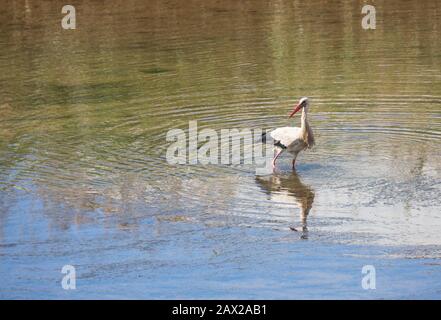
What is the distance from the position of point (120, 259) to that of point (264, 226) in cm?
199

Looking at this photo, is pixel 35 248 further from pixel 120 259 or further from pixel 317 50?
pixel 317 50

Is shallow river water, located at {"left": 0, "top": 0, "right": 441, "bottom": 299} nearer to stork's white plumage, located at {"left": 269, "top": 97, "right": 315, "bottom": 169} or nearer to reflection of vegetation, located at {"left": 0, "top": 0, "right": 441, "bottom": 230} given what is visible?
reflection of vegetation, located at {"left": 0, "top": 0, "right": 441, "bottom": 230}

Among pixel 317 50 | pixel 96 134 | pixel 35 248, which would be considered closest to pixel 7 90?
pixel 96 134

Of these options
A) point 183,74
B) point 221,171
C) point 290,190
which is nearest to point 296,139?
point 290,190

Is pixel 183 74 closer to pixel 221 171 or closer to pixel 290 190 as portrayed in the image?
pixel 221 171

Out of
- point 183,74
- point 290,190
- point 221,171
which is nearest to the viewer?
point 290,190

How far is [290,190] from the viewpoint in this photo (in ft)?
47.2

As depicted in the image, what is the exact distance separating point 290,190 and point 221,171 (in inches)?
50.0

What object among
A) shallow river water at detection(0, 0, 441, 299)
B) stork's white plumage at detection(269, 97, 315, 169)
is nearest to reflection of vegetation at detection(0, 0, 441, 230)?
shallow river water at detection(0, 0, 441, 299)

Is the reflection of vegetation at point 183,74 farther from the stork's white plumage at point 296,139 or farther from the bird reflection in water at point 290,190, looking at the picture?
the bird reflection in water at point 290,190

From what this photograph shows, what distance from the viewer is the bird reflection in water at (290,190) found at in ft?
44.9

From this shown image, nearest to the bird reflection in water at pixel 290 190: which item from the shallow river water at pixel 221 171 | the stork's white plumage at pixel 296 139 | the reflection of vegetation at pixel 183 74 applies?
the shallow river water at pixel 221 171

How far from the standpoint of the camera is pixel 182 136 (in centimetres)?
1733

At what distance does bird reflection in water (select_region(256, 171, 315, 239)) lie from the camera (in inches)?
539
